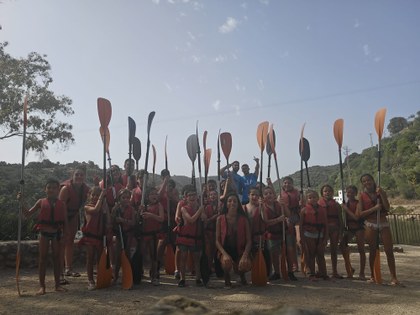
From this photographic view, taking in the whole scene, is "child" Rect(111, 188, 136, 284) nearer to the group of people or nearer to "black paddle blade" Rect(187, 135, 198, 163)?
the group of people

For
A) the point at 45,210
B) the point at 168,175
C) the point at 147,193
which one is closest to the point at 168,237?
the point at 147,193

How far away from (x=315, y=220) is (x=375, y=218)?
877 mm

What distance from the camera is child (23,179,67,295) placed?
16.0ft

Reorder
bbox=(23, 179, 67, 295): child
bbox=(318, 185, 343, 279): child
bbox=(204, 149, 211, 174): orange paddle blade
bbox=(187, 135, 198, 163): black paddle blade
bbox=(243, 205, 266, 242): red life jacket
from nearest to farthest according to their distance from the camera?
bbox=(23, 179, 67, 295): child → bbox=(243, 205, 266, 242): red life jacket → bbox=(318, 185, 343, 279): child → bbox=(187, 135, 198, 163): black paddle blade → bbox=(204, 149, 211, 174): orange paddle blade

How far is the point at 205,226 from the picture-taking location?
597 cm

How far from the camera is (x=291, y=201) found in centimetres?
640

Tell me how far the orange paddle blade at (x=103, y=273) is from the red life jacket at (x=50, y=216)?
0.74 m

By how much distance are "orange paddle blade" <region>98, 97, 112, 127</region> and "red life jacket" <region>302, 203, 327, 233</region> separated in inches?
144

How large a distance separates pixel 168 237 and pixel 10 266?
306 cm

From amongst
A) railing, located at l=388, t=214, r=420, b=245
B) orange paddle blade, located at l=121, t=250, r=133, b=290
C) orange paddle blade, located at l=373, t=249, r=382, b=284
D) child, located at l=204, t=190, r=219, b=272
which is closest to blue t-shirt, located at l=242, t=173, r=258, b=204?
child, located at l=204, t=190, r=219, b=272

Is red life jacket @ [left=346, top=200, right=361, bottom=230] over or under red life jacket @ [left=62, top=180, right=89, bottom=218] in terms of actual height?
under

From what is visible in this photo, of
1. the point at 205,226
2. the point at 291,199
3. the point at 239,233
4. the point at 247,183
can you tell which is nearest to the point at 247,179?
the point at 247,183

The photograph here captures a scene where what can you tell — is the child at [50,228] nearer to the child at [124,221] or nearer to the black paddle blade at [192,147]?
the child at [124,221]

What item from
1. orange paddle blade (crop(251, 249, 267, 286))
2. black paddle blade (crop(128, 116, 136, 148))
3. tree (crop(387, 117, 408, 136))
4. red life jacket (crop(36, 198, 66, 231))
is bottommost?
orange paddle blade (crop(251, 249, 267, 286))
